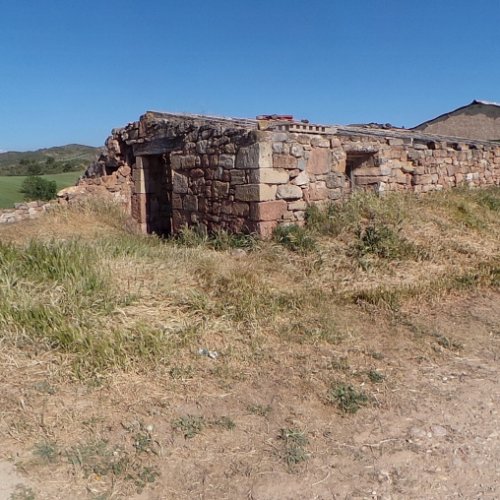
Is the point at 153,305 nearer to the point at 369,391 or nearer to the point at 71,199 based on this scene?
the point at 369,391

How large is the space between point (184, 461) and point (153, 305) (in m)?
1.85

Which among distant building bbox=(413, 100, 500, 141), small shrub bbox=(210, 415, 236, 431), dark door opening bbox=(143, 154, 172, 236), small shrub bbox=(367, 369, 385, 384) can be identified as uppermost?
distant building bbox=(413, 100, 500, 141)

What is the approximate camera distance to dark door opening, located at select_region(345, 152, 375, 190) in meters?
8.27

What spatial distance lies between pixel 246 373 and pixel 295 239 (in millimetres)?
2983

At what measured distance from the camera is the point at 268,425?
2934 millimetres

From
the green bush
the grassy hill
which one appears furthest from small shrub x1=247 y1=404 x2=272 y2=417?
the green bush

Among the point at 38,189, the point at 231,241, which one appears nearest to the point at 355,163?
the point at 231,241

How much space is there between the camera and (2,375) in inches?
126

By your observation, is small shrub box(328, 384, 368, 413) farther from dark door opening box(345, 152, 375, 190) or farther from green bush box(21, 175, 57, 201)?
green bush box(21, 175, 57, 201)

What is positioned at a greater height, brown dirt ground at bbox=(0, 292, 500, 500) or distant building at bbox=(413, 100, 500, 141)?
distant building at bbox=(413, 100, 500, 141)

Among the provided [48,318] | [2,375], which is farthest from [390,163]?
[2,375]

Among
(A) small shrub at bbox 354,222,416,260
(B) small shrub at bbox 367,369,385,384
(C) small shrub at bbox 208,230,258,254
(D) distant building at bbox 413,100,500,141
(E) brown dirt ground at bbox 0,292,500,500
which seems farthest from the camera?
(D) distant building at bbox 413,100,500,141

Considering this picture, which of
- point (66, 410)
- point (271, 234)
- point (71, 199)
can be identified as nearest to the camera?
point (66, 410)

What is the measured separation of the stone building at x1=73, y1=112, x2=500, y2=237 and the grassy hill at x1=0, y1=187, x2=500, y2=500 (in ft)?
3.95
